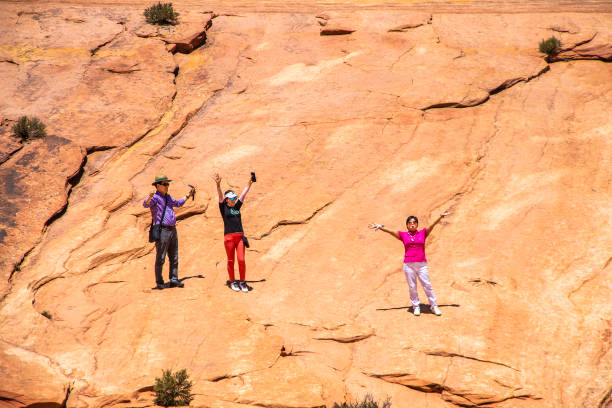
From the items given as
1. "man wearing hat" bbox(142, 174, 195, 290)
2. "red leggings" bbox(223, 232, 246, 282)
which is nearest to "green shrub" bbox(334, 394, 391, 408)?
"red leggings" bbox(223, 232, 246, 282)

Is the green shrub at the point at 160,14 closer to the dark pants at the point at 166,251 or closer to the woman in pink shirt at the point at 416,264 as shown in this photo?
the dark pants at the point at 166,251

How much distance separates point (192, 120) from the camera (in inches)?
590

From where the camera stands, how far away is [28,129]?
1331 centimetres

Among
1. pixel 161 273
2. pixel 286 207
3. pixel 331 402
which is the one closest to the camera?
pixel 331 402

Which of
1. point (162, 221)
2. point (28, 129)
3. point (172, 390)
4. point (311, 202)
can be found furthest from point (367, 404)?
point (28, 129)

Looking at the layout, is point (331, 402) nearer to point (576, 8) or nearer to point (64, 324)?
point (64, 324)

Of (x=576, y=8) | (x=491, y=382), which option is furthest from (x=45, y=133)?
(x=576, y=8)

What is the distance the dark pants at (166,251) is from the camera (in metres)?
10.1

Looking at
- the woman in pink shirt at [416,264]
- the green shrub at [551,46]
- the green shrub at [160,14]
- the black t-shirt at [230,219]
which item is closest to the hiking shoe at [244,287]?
the black t-shirt at [230,219]

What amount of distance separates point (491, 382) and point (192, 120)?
1014 cm

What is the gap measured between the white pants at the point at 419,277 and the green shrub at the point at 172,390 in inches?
148

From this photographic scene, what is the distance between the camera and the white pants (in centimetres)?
906

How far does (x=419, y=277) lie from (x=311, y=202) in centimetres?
355

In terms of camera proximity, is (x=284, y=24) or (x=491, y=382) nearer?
(x=491, y=382)
